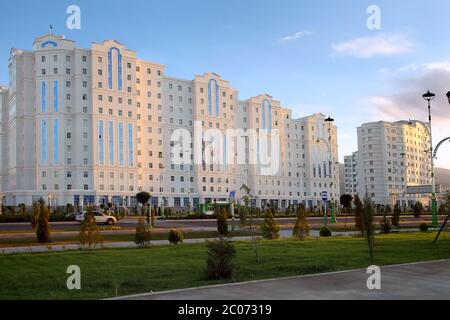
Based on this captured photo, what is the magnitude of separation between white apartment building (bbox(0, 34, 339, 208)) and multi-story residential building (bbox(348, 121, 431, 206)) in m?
45.2

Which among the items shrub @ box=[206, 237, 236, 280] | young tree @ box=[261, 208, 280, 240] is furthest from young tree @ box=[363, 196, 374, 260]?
young tree @ box=[261, 208, 280, 240]

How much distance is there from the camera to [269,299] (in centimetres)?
841

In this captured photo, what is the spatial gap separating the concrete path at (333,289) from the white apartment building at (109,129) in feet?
236

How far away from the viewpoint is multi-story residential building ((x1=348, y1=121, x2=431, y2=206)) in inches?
5448

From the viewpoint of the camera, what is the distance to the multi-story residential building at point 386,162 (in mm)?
138375

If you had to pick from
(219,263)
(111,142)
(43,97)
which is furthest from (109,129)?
(219,263)

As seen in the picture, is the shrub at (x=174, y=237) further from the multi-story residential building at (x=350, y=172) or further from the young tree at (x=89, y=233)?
the multi-story residential building at (x=350, y=172)

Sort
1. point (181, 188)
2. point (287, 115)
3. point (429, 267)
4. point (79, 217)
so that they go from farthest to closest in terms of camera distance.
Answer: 1. point (287, 115)
2. point (181, 188)
3. point (79, 217)
4. point (429, 267)

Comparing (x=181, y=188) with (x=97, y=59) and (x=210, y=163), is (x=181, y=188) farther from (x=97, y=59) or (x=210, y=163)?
(x=97, y=59)

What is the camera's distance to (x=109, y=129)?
8706 centimetres

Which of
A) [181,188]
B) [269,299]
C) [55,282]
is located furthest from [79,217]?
[181,188]

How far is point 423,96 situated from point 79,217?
102 feet

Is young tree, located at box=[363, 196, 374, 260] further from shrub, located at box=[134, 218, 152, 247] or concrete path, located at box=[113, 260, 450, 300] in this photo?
shrub, located at box=[134, 218, 152, 247]

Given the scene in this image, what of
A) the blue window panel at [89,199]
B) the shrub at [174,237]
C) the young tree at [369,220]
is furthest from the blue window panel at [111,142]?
the young tree at [369,220]
